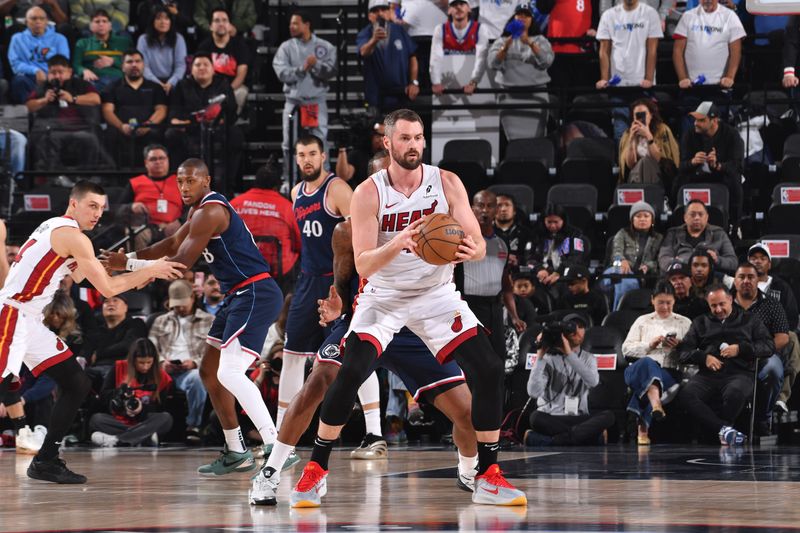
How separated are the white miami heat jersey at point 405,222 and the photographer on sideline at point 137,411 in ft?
20.5

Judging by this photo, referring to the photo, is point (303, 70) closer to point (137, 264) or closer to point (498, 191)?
point (498, 191)

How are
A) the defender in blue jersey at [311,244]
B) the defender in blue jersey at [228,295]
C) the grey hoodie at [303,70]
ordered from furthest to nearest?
1. the grey hoodie at [303,70]
2. the defender in blue jersey at [311,244]
3. the defender in blue jersey at [228,295]

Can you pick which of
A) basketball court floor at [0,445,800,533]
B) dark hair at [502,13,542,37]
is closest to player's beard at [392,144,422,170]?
basketball court floor at [0,445,800,533]

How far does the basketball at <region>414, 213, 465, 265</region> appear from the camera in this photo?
5766 millimetres

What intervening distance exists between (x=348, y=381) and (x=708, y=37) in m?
9.86

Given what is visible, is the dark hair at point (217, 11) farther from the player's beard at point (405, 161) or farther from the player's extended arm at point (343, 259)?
the player's beard at point (405, 161)

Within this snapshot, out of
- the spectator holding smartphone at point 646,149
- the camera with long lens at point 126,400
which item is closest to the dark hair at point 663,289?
the spectator holding smartphone at point 646,149

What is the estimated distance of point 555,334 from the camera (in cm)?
1129

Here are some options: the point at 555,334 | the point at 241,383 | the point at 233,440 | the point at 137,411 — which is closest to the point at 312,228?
the point at 241,383

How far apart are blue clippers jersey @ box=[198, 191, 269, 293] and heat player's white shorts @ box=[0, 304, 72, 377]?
3.63 ft

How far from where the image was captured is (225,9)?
1667cm

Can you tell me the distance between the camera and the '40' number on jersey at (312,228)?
28.1ft

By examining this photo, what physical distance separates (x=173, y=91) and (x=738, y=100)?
21.5 ft

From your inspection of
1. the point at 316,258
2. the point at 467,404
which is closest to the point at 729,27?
the point at 316,258
